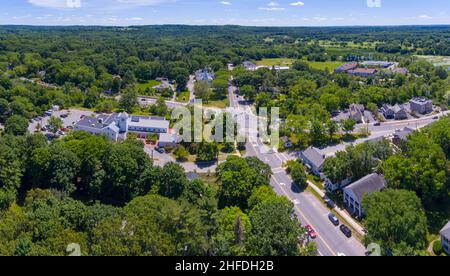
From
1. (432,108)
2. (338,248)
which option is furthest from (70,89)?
(432,108)

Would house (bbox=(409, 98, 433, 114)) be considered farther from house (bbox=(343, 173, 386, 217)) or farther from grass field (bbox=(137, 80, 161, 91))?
grass field (bbox=(137, 80, 161, 91))

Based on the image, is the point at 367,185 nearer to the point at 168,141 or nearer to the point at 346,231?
the point at 346,231

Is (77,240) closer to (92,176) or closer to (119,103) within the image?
(92,176)

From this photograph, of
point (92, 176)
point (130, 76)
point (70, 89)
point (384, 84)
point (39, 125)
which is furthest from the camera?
point (130, 76)

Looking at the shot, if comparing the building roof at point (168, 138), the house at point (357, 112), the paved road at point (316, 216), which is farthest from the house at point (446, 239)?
the building roof at point (168, 138)

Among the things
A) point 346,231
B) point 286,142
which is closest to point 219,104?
point 286,142
